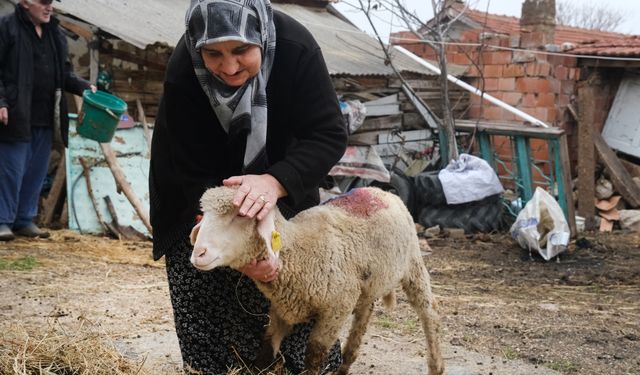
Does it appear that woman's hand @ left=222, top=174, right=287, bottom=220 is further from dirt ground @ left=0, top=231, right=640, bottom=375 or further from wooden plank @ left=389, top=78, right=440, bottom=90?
wooden plank @ left=389, top=78, right=440, bottom=90

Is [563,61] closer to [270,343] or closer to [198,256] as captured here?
[270,343]

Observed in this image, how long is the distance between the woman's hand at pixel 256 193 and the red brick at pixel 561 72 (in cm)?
1100

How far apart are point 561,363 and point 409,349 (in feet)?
3.00

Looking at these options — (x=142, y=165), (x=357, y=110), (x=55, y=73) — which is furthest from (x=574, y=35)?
(x=55, y=73)

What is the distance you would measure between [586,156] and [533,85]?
5.50 feet

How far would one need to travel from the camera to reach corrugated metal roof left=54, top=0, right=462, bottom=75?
327 inches

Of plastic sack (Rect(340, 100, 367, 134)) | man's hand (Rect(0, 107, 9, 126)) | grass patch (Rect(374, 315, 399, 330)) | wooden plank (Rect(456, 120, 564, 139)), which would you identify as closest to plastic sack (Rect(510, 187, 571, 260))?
wooden plank (Rect(456, 120, 564, 139))

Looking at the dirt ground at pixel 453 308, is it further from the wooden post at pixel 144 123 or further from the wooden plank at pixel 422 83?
the wooden plank at pixel 422 83

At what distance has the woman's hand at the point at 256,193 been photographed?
2654mm

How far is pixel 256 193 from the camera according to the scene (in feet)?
8.81

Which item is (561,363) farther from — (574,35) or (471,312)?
(574,35)

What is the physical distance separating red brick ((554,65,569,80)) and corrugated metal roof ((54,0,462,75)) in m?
1.92

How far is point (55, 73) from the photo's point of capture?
7.65 meters

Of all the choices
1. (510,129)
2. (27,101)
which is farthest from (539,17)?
(27,101)
